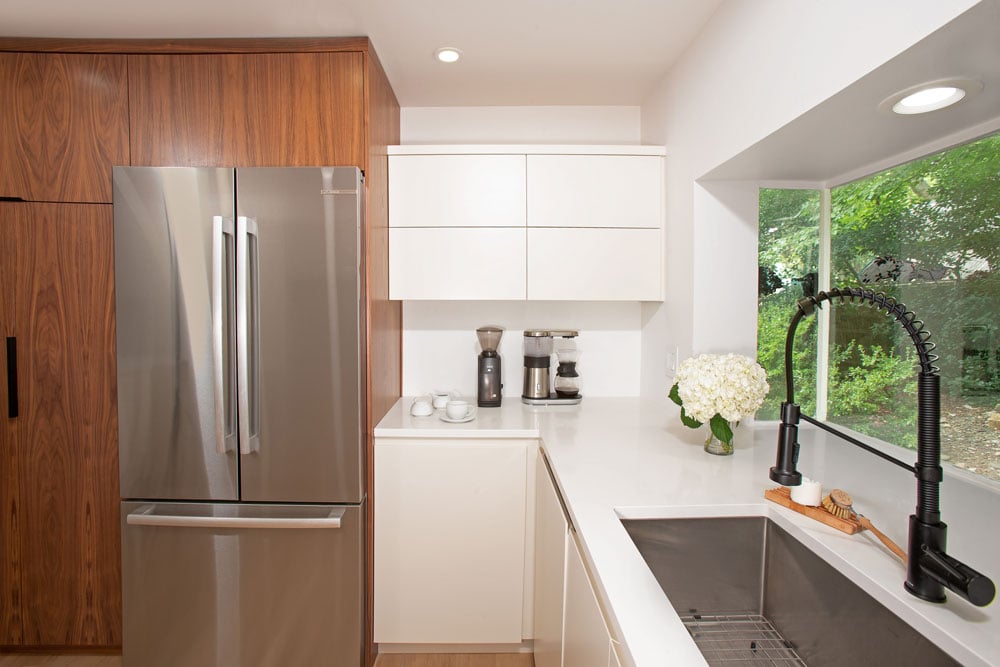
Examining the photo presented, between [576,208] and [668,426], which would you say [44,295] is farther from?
[668,426]

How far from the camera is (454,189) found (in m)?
2.06

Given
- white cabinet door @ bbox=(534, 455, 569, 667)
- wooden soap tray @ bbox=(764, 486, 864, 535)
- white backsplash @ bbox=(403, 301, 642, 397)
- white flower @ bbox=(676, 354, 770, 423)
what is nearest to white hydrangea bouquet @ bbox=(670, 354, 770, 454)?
white flower @ bbox=(676, 354, 770, 423)

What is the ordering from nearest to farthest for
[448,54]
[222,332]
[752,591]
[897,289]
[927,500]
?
[927,500] < [752,591] < [897,289] < [222,332] < [448,54]

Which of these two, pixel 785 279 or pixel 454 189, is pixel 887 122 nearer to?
pixel 785 279

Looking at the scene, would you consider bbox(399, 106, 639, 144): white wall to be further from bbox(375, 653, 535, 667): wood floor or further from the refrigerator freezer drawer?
bbox(375, 653, 535, 667): wood floor

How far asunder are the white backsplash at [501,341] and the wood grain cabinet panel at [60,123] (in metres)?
1.30

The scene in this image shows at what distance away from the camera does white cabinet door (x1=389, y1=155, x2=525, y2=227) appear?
2055mm

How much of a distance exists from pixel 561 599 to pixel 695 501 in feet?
1.50

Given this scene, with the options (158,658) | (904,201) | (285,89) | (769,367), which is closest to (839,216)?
(904,201)

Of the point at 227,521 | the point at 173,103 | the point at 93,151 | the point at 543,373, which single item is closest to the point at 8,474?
the point at 227,521

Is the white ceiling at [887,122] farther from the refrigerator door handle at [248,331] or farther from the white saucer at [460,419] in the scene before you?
the refrigerator door handle at [248,331]

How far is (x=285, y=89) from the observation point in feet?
5.69

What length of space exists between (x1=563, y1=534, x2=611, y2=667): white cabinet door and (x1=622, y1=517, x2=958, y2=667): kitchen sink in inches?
6.5

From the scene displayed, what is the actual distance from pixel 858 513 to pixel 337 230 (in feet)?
5.48
